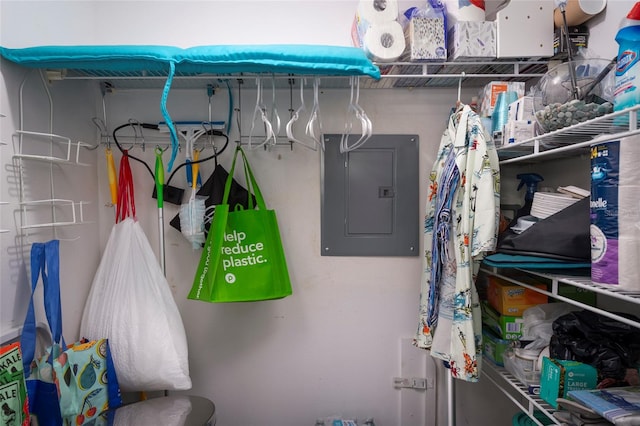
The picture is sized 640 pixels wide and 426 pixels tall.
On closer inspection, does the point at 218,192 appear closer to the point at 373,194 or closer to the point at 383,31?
the point at 373,194

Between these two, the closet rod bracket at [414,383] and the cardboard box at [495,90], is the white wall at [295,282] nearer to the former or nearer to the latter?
the closet rod bracket at [414,383]

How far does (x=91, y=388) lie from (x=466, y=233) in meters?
1.40

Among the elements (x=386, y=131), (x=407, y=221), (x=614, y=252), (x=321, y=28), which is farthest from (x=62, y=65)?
(x=614, y=252)

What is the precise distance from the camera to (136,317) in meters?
1.45

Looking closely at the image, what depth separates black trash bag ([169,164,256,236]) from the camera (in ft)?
5.35

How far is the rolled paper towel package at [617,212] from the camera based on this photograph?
840mm

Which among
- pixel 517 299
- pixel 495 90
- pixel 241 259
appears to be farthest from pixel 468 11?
pixel 241 259

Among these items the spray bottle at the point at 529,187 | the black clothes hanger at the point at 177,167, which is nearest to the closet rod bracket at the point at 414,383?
the spray bottle at the point at 529,187

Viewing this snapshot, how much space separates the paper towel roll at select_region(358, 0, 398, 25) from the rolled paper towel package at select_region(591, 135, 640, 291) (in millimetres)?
845

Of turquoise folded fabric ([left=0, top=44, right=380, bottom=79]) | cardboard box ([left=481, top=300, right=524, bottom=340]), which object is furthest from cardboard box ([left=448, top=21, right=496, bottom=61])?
cardboard box ([left=481, top=300, right=524, bottom=340])

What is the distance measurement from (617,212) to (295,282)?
1242 millimetres

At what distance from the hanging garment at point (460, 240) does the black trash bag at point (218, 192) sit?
819mm

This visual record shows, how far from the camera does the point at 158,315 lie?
4.82 ft

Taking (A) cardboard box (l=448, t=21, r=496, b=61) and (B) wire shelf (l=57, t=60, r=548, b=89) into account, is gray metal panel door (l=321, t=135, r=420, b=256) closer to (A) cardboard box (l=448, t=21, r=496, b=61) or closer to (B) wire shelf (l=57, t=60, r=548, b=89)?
(B) wire shelf (l=57, t=60, r=548, b=89)
